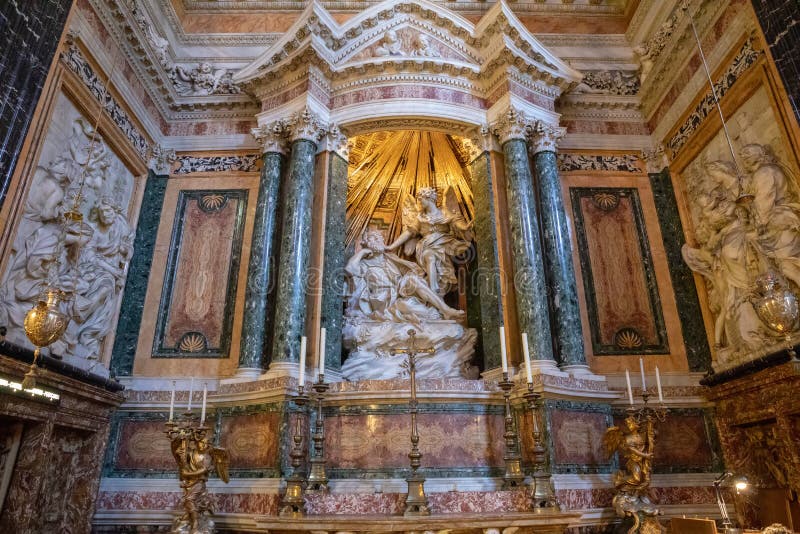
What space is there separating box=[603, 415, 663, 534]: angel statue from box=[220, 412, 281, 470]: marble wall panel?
11.3ft

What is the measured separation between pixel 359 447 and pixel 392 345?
1.72 m

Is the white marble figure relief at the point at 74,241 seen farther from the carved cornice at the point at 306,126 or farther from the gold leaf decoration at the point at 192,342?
the carved cornice at the point at 306,126

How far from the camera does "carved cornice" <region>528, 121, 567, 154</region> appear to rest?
7.79 meters

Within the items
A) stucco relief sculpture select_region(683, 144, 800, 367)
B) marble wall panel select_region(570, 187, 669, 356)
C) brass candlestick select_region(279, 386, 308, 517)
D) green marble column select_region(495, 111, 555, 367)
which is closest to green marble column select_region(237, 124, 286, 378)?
brass candlestick select_region(279, 386, 308, 517)

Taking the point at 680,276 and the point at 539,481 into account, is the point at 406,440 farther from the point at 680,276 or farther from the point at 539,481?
the point at 680,276

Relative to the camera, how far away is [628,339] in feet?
24.7

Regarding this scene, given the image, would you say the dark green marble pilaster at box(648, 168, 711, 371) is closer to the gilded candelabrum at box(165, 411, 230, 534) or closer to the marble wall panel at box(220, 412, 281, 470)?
the marble wall panel at box(220, 412, 281, 470)

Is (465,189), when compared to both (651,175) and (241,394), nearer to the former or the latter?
(651,175)

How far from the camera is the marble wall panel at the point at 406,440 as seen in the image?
19.2 feet

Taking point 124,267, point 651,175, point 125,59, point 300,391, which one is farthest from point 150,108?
point 651,175

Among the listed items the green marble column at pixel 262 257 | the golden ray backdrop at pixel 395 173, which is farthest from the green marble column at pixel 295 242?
the golden ray backdrop at pixel 395 173

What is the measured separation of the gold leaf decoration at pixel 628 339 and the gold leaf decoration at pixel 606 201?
72.3 inches

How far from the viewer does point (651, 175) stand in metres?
8.41

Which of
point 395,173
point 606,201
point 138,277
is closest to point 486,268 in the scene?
point 606,201
